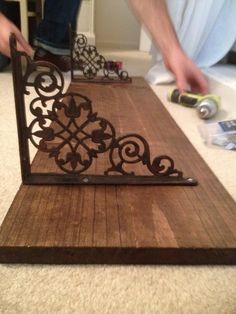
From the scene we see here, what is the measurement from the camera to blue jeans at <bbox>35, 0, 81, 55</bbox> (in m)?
1.88

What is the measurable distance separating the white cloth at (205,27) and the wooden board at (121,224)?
1.08 m

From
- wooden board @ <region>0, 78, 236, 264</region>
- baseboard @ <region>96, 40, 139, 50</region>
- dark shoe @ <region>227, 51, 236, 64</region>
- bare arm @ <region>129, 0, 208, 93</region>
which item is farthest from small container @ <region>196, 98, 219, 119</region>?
baseboard @ <region>96, 40, 139, 50</region>

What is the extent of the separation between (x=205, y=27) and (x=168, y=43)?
3.16 ft

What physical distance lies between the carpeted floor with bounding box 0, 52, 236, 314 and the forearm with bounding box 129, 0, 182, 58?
1.53 ft

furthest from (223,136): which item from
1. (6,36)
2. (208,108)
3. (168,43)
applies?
(6,36)

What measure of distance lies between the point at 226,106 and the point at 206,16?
532 mm

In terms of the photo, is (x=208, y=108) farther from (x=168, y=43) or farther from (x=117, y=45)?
(x=117, y=45)

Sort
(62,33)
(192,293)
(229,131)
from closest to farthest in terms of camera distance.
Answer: (192,293) < (229,131) < (62,33)

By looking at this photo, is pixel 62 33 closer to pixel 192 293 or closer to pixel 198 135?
pixel 198 135

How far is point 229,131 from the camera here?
98 centimetres

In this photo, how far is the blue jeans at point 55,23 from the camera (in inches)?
74.2

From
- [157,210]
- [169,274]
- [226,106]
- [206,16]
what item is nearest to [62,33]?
[206,16]

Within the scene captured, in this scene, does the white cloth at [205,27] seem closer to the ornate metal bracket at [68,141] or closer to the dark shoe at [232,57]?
the dark shoe at [232,57]

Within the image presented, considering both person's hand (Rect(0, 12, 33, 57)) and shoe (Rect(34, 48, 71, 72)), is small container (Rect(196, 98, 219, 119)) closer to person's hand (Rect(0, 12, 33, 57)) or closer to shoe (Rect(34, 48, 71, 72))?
person's hand (Rect(0, 12, 33, 57))
